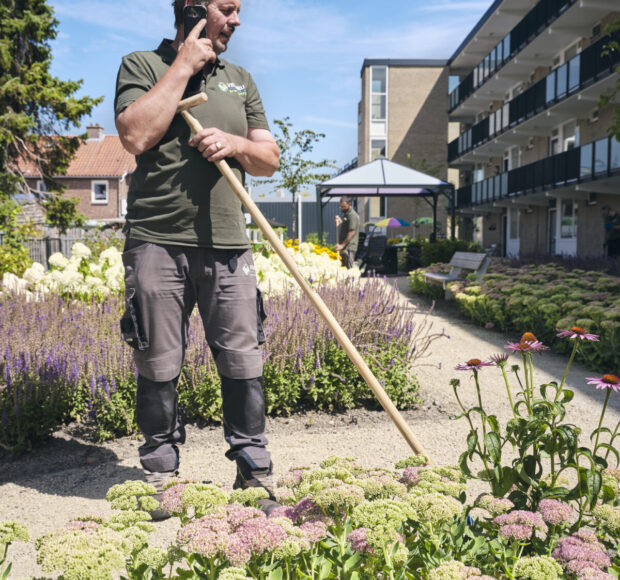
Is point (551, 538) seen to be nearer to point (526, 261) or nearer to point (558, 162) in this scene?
point (526, 261)

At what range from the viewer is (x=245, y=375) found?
267cm

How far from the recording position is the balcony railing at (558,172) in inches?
698

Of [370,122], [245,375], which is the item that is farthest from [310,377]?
[370,122]

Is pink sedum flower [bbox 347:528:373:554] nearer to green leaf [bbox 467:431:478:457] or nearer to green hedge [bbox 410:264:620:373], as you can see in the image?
green leaf [bbox 467:431:478:457]

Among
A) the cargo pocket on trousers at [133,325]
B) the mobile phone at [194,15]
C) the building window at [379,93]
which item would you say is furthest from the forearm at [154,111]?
the building window at [379,93]

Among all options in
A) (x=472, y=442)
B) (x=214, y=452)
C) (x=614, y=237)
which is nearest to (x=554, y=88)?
(x=614, y=237)

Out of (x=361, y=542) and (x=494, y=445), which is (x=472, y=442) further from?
(x=361, y=542)

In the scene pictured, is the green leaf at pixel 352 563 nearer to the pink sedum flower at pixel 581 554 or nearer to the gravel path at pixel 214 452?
the pink sedum flower at pixel 581 554

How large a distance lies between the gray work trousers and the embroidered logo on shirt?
2.31 feet

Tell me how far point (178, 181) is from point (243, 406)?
977 mm

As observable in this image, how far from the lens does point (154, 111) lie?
7.82 feet

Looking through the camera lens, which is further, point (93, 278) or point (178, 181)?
point (93, 278)

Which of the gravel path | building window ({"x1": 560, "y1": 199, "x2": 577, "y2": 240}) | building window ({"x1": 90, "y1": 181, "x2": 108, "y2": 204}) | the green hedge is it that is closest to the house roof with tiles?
building window ({"x1": 90, "y1": 181, "x2": 108, "y2": 204})

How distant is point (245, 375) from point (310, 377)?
5.97 ft
